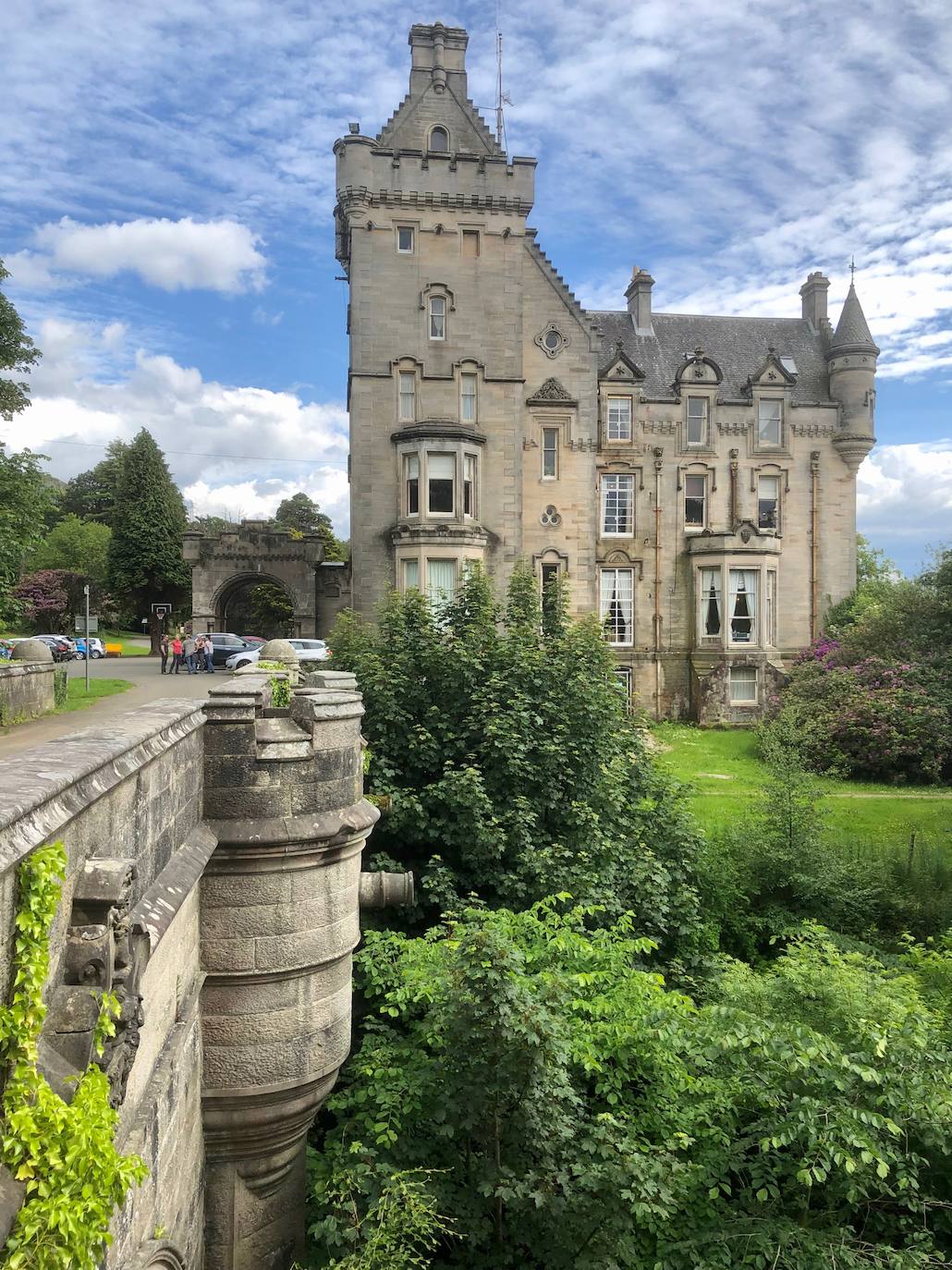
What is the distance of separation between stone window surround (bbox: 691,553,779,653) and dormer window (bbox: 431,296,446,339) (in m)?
13.3

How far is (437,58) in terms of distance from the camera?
28.7 metres

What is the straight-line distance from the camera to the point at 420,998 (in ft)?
28.9

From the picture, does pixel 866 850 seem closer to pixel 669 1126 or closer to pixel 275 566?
pixel 669 1126

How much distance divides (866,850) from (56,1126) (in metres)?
18.0

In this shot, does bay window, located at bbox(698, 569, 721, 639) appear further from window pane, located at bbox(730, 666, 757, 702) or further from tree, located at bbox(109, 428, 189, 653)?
tree, located at bbox(109, 428, 189, 653)

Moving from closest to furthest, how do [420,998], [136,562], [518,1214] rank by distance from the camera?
[518,1214], [420,998], [136,562]

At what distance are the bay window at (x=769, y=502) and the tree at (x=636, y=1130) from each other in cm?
2793

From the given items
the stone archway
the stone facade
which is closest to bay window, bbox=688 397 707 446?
the stone facade

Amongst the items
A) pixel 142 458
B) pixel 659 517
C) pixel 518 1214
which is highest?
pixel 142 458

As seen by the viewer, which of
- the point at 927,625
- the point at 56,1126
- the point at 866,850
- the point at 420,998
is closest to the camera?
the point at 56,1126

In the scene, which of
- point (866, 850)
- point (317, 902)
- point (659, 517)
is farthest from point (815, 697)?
point (317, 902)

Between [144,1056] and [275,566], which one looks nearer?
[144,1056]

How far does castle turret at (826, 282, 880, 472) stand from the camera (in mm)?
34312

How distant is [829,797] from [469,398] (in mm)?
17341
